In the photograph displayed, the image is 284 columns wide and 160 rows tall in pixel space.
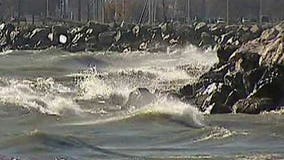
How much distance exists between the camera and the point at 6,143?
54.7ft

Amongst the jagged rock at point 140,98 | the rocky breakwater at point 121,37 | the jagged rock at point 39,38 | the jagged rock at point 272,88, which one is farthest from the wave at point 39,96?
the jagged rock at point 39,38

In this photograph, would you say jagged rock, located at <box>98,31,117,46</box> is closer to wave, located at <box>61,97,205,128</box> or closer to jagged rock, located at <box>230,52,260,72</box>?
jagged rock, located at <box>230,52,260,72</box>

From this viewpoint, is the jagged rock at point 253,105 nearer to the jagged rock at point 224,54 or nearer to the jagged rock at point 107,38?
the jagged rock at point 224,54

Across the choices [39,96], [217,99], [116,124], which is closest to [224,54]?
[217,99]

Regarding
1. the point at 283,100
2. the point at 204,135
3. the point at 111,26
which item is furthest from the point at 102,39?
the point at 204,135

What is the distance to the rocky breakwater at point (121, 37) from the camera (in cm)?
6097

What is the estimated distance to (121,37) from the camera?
6594 cm

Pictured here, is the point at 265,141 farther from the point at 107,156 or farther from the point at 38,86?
the point at 38,86

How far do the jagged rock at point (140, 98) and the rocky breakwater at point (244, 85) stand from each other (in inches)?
41.9

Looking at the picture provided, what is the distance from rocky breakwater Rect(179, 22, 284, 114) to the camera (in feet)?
77.0

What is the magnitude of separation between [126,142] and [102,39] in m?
48.7

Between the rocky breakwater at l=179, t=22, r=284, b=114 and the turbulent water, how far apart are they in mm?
788

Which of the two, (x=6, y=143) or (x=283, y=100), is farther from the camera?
(x=283, y=100)

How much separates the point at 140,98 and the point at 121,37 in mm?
40894
